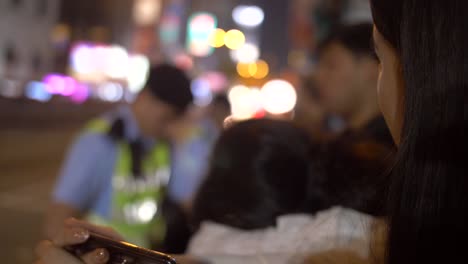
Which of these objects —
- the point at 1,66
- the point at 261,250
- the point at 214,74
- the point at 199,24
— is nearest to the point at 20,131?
the point at 1,66

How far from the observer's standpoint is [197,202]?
2.01 m

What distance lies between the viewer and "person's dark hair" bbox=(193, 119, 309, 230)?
184 centimetres

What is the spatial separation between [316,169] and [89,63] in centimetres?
4271

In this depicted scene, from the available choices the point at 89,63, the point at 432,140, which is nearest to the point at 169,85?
the point at 432,140

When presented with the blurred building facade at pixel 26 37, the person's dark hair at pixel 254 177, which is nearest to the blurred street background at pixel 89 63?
the blurred building facade at pixel 26 37

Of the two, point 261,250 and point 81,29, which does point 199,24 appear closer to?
point 81,29

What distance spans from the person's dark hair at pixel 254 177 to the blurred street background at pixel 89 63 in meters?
4.17

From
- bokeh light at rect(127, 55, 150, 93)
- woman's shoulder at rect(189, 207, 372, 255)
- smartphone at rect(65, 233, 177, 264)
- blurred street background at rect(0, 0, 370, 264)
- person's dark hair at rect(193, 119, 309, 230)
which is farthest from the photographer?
bokeh light at rect(127, 55, 150, 93)

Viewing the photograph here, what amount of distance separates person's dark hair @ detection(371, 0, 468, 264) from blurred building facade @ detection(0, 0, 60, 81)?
31.3m

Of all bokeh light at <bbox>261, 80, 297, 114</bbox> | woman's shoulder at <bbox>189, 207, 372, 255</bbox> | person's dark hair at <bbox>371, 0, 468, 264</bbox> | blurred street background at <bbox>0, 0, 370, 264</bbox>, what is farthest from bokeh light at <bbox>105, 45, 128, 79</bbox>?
person's dark hair at <bbox>371, 0, 468, 264</bbox>

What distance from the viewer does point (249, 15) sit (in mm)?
68625

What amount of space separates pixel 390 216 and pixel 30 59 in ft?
121

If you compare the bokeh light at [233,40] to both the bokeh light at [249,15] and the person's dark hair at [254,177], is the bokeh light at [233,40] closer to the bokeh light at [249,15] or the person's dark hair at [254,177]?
the bokeh light at [249,15]

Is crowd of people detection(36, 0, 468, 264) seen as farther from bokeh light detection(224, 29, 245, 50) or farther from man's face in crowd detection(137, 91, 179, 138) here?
bokeh light detection(224, 29, 245, 50)
